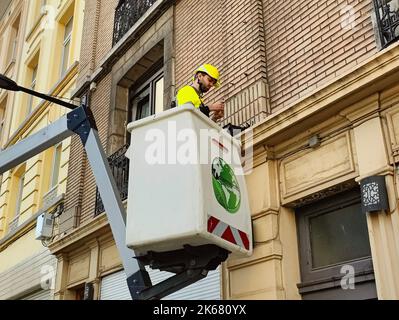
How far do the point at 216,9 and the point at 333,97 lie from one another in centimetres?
331

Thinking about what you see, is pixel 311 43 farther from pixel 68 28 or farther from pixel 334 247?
pixel 68 28

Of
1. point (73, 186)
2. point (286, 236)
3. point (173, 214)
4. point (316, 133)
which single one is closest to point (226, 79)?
point (316, 133)

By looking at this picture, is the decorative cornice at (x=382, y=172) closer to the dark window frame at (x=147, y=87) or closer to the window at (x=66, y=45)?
the dark window frame at (x=147, y=87)

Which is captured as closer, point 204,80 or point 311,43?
point 204,80

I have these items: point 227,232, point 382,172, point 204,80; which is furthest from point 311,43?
point 227,232

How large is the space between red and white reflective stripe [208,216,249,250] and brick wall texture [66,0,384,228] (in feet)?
6.91

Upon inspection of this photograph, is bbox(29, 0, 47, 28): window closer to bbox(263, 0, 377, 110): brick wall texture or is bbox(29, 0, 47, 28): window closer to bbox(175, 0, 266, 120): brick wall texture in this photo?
bbox(175, 0, 266, 120): brick wall texture

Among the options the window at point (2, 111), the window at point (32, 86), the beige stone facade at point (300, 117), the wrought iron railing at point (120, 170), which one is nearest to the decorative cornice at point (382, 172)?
the beige stone facade at point (300, 117)

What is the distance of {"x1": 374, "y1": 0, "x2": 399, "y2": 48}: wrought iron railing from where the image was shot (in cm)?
537

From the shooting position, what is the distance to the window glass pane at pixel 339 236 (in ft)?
17.6

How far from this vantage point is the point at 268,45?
6.92m

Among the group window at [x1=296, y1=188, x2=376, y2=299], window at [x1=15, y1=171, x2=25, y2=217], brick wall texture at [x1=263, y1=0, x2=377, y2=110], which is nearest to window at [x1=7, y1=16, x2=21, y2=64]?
window at [x1=15, y1=171, x2=25, y2=217]

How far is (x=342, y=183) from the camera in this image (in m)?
5.43

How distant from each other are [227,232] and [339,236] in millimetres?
1880
